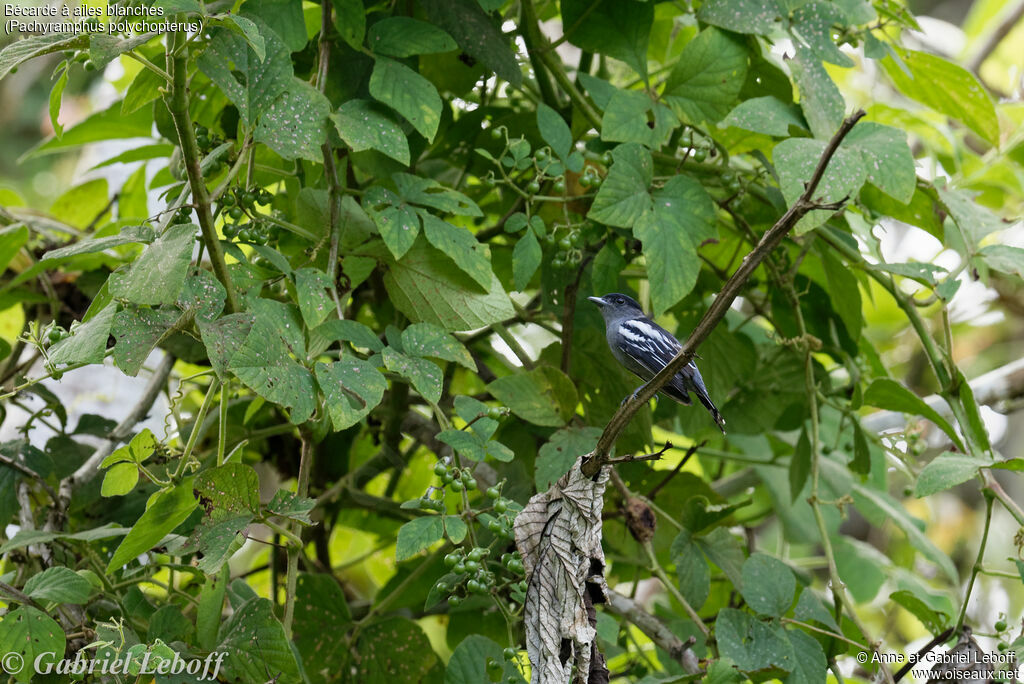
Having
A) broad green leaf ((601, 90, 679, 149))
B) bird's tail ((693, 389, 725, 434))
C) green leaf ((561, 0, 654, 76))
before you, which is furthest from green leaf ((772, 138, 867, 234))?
bird's tail ((693, 389, 725, 434))

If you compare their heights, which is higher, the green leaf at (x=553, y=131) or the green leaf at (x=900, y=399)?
the green leaf at (x=553, y=131)

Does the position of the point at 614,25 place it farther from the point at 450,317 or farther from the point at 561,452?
the point at 561,452

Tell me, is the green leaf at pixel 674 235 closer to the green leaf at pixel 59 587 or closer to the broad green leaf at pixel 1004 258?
the broad green leaf at pixel 1004 258

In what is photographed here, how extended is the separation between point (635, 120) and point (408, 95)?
471mm

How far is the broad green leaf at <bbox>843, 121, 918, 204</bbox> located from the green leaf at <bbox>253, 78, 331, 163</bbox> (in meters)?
0.99

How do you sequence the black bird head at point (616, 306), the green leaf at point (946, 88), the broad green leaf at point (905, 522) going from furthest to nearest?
the broad green leaf at point (905, 522)
the green leaf at point (946, 88)
the black bird head at point (616, 306)

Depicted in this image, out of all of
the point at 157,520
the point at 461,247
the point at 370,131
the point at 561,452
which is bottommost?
the point at 157,520

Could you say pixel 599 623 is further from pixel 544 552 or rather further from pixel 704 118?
pixel 704 118

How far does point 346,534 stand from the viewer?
8.30 ft

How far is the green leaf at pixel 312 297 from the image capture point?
1.35m

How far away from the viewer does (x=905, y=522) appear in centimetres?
230

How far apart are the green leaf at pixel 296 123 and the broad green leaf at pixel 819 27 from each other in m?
0.98

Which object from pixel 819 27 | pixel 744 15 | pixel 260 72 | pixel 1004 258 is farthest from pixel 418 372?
pixel 1004 258

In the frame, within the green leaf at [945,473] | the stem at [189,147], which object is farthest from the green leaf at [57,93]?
the green leaf at [945,473]
